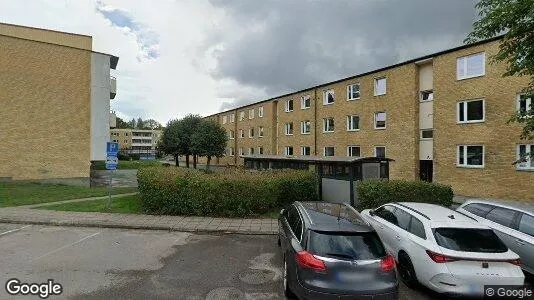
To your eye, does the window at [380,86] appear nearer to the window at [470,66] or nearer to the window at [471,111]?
the window at [470,66]

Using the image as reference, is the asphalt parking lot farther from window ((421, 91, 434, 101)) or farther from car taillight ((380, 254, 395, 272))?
window ((421, 91, 434, 101))

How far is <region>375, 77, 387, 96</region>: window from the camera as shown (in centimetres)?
2456

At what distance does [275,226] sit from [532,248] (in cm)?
644

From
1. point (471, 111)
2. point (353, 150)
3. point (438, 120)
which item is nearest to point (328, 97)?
point (353, 150)

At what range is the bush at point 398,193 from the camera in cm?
1213

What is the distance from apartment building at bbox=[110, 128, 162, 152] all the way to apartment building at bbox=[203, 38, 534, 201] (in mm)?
→ 91415

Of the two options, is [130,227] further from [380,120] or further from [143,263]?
[380,120]

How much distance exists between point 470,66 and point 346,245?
18.5m

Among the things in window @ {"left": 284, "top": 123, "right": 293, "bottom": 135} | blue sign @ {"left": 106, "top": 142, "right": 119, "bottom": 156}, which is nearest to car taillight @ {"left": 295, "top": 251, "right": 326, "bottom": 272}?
blue sign @ {"left": 106, "top": 142, "right": 119, "bottom": 156}

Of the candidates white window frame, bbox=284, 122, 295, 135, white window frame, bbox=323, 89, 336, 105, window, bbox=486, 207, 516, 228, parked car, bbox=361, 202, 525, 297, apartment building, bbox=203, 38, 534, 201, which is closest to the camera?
parked car, bbox=361, 202, 525, 297

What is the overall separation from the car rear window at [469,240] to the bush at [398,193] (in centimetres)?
614

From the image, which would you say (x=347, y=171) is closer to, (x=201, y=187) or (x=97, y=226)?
(x=201, y=187)

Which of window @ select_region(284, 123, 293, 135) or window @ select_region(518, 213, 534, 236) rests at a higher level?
window @ select_region(284, 123, 293, 135)

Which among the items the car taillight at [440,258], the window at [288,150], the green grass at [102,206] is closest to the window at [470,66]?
the car taillight at [440,258]
